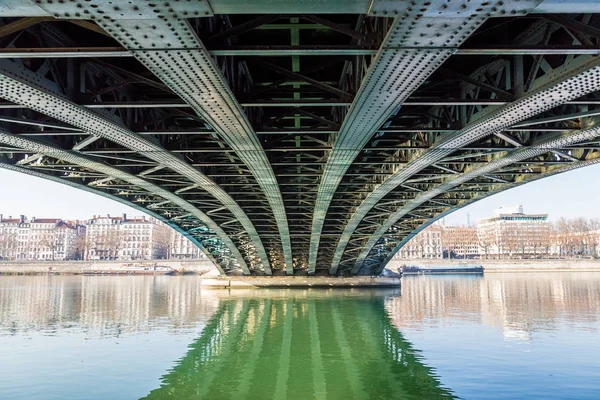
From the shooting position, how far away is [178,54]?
934 cm

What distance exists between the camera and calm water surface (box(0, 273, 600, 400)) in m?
15.1

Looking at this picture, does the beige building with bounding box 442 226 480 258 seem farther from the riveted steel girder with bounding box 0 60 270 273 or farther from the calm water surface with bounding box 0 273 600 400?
the riveted steel girder with bounding box 0 60 270 273

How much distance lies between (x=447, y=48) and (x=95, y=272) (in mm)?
132561

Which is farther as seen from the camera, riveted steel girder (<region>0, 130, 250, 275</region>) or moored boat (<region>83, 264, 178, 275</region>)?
moored boat (<region>83, 264, 178, 275</region>)

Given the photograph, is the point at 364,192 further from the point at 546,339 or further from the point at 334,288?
the point at 334,288

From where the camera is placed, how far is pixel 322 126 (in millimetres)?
17078

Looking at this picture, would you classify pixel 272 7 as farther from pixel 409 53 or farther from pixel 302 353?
pixel 302 353

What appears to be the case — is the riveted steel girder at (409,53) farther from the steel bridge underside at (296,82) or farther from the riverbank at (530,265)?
the riverbank at (530,265)

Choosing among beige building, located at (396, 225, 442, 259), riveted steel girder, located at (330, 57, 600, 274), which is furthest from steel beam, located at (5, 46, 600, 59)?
beige building, located at (396, 225, 442, 259)

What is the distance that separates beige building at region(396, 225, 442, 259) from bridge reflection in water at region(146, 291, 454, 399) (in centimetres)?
15378

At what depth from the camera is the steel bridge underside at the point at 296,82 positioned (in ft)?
26.0

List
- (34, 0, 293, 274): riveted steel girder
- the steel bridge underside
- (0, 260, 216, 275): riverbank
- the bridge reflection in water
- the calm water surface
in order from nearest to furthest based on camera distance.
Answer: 1. (34, 0, 293, 274): riveted steel girder
2. the steel bridge underside
3. the bridge reflection in water
4. the calm water surface
5. (0, 260, 216, 275): riverbank

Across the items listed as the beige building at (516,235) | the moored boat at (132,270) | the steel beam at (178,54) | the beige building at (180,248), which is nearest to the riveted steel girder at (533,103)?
the steel beam at (178,54)

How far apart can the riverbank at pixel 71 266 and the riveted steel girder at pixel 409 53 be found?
4437 inches
